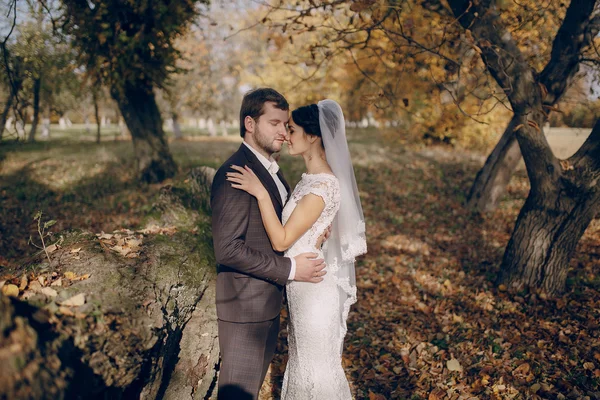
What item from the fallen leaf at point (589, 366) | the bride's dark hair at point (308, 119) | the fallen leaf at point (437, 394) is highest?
the bride's dark hair at point (308, 119)

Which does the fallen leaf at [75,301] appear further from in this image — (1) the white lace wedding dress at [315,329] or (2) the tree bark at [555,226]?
(2) the tree bark at [555,226]

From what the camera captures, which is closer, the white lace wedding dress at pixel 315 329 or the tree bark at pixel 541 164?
the white lace wedding dress at pixel 315 329

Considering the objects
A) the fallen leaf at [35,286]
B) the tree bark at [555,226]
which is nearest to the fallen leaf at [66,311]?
the fallen leaf at [35,286]

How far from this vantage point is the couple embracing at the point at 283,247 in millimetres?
2756

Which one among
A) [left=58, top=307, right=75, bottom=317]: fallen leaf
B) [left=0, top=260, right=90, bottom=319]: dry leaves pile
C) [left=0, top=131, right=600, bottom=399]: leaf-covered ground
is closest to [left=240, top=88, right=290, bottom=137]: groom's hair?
[left=0, top=260, right=90, bottom=319]: dry leaves pile

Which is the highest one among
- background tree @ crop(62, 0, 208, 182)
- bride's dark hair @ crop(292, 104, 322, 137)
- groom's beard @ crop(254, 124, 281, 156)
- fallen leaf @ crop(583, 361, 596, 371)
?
background tree @ crop(62, 0, 208, 182)

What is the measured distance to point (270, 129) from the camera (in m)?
3.07

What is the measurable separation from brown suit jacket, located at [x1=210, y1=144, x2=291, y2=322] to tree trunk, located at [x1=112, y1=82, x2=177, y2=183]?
8621 millimetres

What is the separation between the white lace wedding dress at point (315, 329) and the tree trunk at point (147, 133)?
8754mm

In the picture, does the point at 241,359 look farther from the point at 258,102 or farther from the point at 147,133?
the point at 147,133

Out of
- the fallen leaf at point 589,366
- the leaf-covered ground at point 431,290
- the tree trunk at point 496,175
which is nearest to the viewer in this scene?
the fallen leaf at point 589,366

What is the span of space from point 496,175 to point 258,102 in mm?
9102

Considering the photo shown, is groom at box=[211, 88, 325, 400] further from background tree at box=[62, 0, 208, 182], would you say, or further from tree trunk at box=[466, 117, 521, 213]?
tree trunk at box=[466, 117, 521, 213]

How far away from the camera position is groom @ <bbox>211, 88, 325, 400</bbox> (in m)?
2.71
